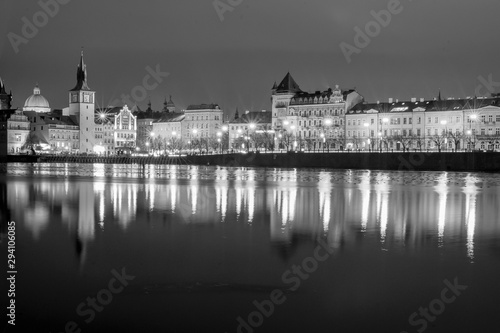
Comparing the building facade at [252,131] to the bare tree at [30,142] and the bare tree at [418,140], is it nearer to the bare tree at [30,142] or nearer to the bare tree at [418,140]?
the bare tree at [418,140]

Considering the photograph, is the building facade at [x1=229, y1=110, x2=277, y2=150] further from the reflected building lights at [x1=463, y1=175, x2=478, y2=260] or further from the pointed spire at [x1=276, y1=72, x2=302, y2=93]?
the reflected building lights at [x1=463, y1=175, x2=478, y2=260]

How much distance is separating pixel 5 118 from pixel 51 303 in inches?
5366

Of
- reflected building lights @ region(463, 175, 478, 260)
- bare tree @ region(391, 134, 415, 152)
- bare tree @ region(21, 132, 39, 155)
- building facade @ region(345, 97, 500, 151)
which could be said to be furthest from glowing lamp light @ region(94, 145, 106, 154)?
reflected building lights @ region(463, 175, 478, 260)

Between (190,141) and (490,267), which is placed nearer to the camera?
(490,267)

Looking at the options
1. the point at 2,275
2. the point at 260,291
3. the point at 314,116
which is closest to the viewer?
the point at 260,291

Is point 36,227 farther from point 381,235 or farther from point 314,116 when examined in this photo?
point 314,116

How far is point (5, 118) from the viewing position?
139125 millimetres

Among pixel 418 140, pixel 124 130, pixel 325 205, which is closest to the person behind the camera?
pixel 325 205

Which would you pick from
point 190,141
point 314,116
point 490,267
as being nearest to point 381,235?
point 490,267

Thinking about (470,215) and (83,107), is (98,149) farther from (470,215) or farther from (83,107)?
(470,215)

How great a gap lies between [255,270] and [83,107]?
14159 centimetres

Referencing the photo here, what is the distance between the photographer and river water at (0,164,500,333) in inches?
430

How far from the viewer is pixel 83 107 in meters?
150

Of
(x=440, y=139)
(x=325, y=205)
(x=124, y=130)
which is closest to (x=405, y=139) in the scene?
(x=440, y=139)
